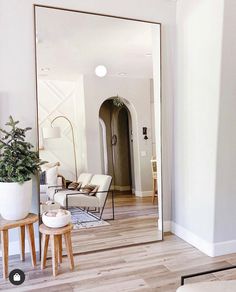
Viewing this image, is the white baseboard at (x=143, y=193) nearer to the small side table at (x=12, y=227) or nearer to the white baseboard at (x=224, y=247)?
the white baseboard at (x=224, y=247)

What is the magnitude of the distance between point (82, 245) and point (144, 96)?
196 centimetres

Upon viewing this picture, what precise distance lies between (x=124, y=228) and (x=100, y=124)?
1.34 meters

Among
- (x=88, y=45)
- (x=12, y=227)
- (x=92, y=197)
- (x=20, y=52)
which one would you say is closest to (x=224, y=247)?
(x=92, y=197)

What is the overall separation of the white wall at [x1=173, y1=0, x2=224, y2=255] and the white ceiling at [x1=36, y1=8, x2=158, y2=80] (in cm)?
47

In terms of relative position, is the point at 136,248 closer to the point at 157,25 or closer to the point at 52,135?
the point at 52,135

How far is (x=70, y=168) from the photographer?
10.9ft

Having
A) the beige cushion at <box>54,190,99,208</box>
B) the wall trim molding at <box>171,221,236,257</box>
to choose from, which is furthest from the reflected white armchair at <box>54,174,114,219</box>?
the wall trim molding at <box>171,221,236,257</box>

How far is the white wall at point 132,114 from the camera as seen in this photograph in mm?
3441

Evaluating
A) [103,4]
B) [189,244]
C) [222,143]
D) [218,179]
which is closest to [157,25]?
[103,4]

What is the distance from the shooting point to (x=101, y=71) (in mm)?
3514

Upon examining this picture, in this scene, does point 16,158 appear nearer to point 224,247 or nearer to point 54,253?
point 54,253

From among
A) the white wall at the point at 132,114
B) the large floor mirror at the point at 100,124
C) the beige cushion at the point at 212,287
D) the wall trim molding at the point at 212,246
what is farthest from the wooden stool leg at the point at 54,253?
the wall trim molding at the point at 212,246

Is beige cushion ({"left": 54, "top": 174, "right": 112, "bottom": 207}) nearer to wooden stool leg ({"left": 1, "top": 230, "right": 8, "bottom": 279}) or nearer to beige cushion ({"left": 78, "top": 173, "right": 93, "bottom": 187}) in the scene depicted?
beige cushion ({"left": 78, "top": 173, "right": 93, "bottom": 187})

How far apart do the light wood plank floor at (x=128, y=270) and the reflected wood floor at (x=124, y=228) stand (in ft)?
0.50
